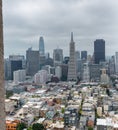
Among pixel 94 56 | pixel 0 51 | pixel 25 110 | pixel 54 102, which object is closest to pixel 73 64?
pixel 94 56

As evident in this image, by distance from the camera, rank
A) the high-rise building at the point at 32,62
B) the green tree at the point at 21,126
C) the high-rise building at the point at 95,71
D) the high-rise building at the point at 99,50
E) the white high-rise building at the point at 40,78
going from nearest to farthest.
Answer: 1. the green tree at the point at 21,126
2. the white high-rise building at the point at 40,78
3. the high-rise building at the point at 95,71
4. the high-rise building at the point at 32,62
5. the high-rise building at the point at 99,50

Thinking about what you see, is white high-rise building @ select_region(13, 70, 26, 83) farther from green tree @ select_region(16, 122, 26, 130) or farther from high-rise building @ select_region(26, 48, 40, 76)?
green tree @ select_region(16, 122, 26, 130)

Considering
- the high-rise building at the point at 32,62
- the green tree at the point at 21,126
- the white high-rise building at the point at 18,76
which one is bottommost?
the green tree at the point at 21,126

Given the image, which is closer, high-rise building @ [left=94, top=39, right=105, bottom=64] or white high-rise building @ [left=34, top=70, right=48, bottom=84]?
white high-rise building @ [left=34, top=70, right=48, bottom=84]

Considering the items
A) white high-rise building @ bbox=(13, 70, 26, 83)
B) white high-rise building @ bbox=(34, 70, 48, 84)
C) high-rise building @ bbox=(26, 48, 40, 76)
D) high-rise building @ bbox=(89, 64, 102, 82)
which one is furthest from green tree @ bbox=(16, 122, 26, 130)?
high-rise building @ bbox=(26, 48, 40, 76)

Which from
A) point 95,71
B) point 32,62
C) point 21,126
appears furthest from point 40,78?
point 21,126

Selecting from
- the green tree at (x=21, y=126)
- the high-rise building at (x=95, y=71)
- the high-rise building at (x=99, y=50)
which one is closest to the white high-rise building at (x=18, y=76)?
the high-rise building at (x=95, y=71)

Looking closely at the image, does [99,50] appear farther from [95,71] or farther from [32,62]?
[32,62]

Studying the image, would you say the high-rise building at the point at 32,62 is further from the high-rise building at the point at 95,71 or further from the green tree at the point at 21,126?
the green tree at the point at 21,126

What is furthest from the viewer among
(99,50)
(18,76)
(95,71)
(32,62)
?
(99,50)

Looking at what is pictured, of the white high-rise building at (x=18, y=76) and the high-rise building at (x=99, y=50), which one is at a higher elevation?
the high-rise building at (x=99, y=50)

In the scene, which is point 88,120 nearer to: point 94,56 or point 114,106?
point 114,106
